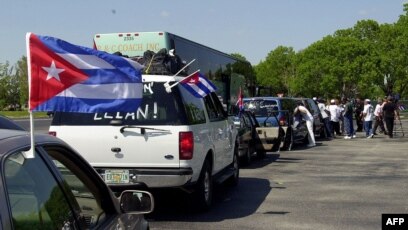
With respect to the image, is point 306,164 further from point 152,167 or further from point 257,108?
point 152,167

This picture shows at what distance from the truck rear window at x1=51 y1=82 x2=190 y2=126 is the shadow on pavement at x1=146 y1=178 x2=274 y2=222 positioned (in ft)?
3.21

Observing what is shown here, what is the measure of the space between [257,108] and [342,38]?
6348cm

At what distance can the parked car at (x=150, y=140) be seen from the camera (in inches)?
290

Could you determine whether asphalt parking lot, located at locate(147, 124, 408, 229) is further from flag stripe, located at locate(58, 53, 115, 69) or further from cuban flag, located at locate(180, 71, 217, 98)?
flag stripe, located at locate(58, 53, 115, 69)

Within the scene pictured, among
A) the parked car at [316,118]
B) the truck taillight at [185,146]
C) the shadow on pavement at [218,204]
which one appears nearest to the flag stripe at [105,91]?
the truck taillight at [185,146]

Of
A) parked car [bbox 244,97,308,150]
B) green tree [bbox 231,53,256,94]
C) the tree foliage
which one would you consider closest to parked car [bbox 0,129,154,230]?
parked car [bbox 244,97,308,150]

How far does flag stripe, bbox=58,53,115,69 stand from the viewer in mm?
3400

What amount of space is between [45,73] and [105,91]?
0.45 metres

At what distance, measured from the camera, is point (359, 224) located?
24.1 ft

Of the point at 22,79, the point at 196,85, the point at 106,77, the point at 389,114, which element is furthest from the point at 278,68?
the point at 106,77

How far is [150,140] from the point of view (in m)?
7.44

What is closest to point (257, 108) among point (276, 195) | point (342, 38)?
point (276, 195)

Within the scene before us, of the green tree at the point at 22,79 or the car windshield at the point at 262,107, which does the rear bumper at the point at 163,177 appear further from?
the green tree at the point at 22,79

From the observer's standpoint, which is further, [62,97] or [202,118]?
[202,118]
